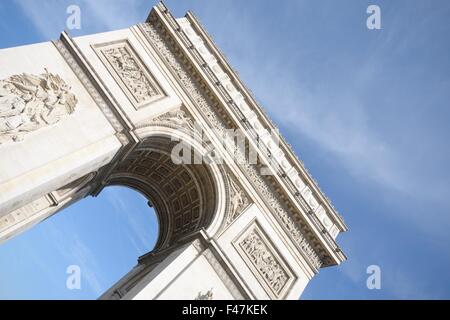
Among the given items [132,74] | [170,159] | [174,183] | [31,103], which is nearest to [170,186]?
[174,183]

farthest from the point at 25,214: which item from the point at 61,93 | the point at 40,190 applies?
the point at 61,93

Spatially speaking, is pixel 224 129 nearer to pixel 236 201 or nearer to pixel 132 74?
pixel 236 201

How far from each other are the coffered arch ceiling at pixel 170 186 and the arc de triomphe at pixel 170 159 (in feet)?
0.19

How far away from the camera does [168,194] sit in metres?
17.5

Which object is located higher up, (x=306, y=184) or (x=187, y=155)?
(x=306, y=184)

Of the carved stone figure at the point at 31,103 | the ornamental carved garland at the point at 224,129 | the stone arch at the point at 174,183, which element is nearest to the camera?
the carved stone figure at the point at 31,103

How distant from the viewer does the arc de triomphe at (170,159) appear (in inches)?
452

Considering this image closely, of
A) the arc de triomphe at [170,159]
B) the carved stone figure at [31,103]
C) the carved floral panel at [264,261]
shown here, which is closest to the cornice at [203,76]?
the arc de triomphe at [170,159]

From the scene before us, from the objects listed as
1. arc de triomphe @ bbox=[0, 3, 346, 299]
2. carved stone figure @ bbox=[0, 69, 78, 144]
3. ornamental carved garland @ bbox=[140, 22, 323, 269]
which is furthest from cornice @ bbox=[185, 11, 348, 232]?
carved stone figure @ bbox=[0, 69, 78, 144]

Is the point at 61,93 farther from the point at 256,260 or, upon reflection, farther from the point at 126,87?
the point at 256,260

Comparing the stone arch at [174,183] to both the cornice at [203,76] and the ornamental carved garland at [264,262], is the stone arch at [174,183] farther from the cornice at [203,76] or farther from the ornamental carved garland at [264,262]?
the cornice at [203,76]

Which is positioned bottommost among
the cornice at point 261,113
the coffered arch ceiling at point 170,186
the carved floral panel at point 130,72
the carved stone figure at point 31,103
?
the carved stone figure at point 31,103

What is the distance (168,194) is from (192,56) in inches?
229

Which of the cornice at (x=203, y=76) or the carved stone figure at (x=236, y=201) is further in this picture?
the cornice at (x=203, y=76)
